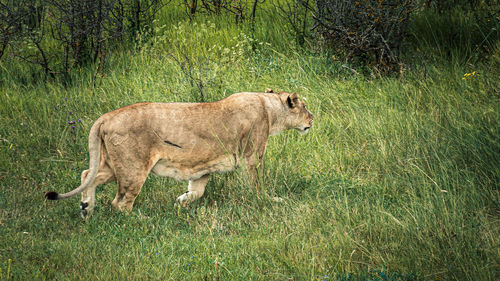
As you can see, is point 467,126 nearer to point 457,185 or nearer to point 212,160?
point 457,185

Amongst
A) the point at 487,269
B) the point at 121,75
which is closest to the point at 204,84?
the point at 121,75

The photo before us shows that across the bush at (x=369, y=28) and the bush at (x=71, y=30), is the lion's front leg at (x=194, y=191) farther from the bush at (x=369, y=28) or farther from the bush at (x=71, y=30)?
the bush at (x=71, y=30)

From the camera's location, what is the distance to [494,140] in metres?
5.34

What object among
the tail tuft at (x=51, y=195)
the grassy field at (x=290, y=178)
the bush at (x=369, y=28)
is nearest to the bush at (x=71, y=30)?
the grassy field at (x=290, y=178)

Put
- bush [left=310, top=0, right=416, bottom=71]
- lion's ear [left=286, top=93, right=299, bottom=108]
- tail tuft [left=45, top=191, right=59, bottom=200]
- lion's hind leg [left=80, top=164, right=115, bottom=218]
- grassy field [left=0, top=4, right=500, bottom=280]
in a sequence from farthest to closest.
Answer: bush [left=310, top=0, right=416, bottom=71]
lion's ear [left=286, top=93, right=299, bottom=108]
lion's hind leg [left=80, top=164, right=115, bottom=218]
tail tuft [left=45, top=191, right=59, bottom=200]
grassy field [left=0, top=4, right=500, bottom=280]

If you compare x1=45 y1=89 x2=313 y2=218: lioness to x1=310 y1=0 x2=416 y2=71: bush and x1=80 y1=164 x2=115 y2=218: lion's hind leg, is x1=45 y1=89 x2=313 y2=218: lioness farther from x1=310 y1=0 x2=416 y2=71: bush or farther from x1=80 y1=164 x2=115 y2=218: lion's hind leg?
x1=310 y1=0 x2=416 y2=71: bush

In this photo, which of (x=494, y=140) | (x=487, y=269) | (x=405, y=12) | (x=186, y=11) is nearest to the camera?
(x=487, y=269)

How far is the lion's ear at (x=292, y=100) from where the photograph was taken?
244 inches

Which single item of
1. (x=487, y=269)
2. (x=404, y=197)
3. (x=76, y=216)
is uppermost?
(x=487, y=269)

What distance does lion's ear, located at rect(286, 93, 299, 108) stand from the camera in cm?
620

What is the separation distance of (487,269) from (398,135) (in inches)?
111

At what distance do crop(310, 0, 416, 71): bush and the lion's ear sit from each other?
2.52 meters

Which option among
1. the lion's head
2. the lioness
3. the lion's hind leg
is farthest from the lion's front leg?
the lion's head

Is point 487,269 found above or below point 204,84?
above
